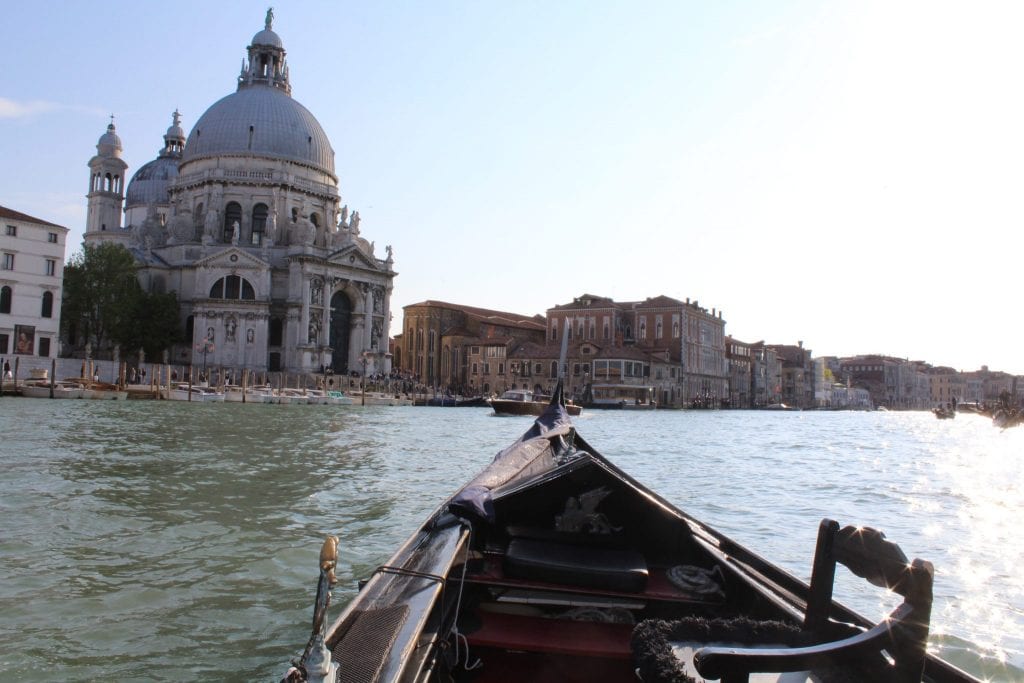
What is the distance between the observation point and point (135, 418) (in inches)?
660

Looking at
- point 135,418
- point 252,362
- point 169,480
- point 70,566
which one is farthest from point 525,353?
point 70,566

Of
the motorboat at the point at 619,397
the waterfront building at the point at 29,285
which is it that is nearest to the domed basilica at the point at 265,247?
the waterfront building at the point at 29,285

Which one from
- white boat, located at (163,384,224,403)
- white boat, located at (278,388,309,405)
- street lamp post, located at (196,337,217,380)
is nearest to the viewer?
white boat, located at (163,384,224,403)

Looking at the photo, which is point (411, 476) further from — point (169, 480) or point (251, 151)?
point (251, 151)

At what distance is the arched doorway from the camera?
126 ft

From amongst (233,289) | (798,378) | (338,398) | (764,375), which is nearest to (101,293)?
(233,289)

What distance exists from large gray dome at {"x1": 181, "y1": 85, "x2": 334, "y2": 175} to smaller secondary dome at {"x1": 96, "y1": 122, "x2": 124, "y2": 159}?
7631 mm

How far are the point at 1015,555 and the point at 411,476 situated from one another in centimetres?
587

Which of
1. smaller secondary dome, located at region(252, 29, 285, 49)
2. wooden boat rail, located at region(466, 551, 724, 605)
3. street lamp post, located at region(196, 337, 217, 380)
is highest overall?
smaller secondary dome, located at region(252, 29, 285, 49)

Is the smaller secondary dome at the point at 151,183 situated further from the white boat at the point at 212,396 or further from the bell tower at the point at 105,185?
the white boat at the point at 212,396

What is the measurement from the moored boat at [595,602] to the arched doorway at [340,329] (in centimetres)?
3518

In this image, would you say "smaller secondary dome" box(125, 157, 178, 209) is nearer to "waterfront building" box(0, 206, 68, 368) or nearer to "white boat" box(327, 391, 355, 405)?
"waterfront building" box(0, 206, 68, 368)

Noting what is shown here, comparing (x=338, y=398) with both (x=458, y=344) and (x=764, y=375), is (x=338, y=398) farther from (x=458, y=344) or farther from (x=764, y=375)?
(x=764, y=375)

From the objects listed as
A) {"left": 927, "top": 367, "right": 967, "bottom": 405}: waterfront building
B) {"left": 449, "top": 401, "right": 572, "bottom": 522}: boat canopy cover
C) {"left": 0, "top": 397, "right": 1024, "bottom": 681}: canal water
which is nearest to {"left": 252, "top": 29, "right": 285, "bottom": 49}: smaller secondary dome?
{"left": 0, "top": 397, "right": 1024, "bottom": 681}: canal water
